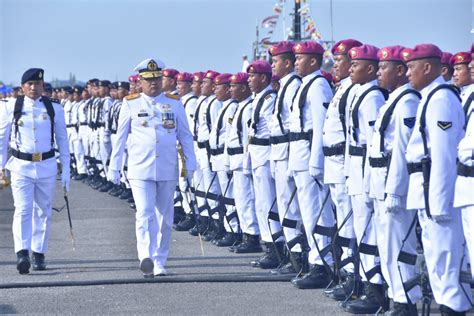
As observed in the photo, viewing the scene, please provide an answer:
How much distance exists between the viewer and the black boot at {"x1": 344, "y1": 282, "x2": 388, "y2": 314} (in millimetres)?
10352

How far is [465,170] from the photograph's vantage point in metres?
8.41

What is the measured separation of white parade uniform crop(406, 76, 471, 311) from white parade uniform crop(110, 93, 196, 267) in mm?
4660

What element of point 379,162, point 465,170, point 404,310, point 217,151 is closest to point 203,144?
point 217,151

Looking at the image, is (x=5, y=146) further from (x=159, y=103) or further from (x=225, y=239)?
(x=225, y=239)

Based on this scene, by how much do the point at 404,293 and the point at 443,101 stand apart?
173cm

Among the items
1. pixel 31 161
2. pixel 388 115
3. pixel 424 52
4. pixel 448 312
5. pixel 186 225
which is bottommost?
pixel 186 225

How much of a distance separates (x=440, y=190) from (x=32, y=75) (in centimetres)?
645

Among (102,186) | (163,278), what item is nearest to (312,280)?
(163,278)

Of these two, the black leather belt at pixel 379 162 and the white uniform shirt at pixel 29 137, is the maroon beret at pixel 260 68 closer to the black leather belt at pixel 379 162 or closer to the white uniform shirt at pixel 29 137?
the white uniform shirt at pixel 29 137

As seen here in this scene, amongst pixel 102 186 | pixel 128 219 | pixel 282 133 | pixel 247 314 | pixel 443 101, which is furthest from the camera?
pixel 102 186

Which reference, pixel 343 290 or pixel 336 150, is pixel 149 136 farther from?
pixel 343 290

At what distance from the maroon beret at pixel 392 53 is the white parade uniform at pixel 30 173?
16.4 feet

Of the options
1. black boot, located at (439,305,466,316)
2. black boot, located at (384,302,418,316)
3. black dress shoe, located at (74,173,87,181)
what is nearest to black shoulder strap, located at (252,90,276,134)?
black boot, located at (384,302,418,316)

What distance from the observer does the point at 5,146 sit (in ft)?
44.9
